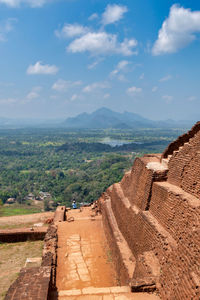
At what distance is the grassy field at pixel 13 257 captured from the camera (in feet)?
22.2

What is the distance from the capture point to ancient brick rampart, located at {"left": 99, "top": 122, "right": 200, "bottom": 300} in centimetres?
394

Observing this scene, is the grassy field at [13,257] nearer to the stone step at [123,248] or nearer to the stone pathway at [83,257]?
the stone pathway at [83,257]

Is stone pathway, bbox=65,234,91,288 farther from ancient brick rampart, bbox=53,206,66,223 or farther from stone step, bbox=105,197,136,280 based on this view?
ancient brick rampart, bbox=53,206,66,223

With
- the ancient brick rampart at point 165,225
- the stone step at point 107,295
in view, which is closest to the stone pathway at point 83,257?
the ancient brick rampart at point 165,225

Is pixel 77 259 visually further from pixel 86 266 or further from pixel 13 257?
pixel 13 257

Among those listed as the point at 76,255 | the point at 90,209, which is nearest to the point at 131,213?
the point at 76,255

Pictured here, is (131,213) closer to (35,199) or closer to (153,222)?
(153,222)

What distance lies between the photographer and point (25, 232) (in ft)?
31.9

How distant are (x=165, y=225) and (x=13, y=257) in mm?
5891

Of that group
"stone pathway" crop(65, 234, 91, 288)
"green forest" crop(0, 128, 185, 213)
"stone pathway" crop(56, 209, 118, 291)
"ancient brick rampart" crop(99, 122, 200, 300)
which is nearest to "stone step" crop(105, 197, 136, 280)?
"ancient brick rampart" crop(99, 122, 200, 300)

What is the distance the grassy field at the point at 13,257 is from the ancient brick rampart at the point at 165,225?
10.0ft

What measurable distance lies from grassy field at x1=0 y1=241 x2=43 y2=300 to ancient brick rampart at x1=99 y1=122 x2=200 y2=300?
3063 millimetres

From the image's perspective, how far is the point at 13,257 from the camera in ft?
27.3

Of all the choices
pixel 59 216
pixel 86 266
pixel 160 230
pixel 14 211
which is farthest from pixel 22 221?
pixel 14 211
